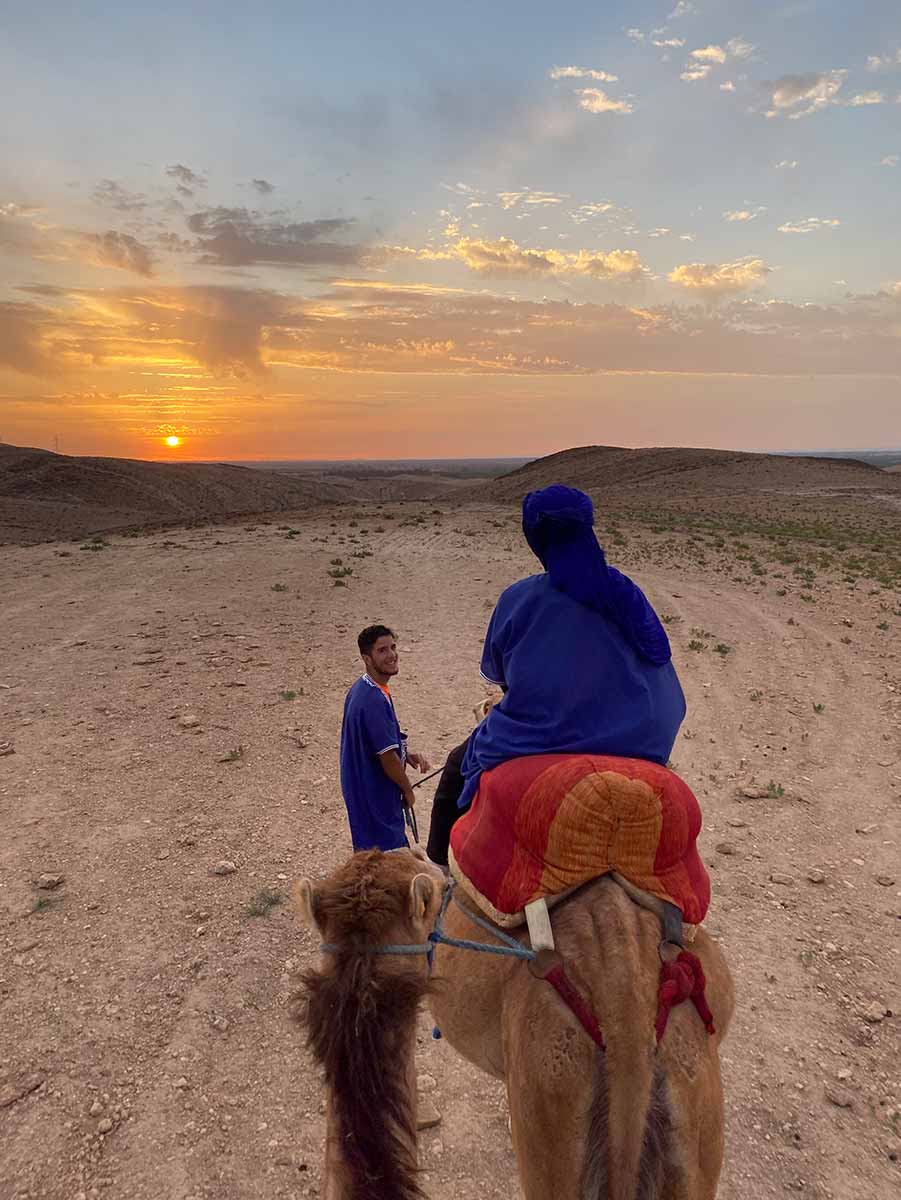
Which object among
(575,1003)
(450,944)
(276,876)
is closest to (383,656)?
(450,944)

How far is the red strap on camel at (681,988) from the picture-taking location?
209cm

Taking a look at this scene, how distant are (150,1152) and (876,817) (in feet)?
21.8

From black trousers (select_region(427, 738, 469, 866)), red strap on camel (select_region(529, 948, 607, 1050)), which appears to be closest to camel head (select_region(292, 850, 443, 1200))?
red strap on camel (select_region(529, 948, 607, 1050))

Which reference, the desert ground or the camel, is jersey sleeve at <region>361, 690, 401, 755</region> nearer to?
the desert ground

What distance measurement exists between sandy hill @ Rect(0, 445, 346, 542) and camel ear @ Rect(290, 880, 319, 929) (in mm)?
36064

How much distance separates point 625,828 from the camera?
7.60 feet

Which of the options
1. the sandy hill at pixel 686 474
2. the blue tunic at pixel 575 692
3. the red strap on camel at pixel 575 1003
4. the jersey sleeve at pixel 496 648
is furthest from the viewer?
the sandy hill at pixel 686 474

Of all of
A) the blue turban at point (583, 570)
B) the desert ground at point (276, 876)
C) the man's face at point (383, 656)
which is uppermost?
the blue turban at point (583, 570)

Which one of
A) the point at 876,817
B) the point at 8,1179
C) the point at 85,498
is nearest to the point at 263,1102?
the point at 8,1179

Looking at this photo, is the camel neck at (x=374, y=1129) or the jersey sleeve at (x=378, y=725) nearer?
the camel neck at (x=374, y=1129)

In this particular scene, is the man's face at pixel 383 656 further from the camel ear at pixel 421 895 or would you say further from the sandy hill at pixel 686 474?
the sandy hill at pixel 686 474

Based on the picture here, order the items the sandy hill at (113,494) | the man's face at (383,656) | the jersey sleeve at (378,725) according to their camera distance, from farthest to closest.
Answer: the sandy hill at (113,494)
the man's face at (383,656)
the jersey sleeve at (378,725)

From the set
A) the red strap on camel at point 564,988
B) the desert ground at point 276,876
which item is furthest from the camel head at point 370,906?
the desert ground at point 276,876

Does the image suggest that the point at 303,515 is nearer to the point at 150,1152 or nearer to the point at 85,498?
the point at 150,1152
